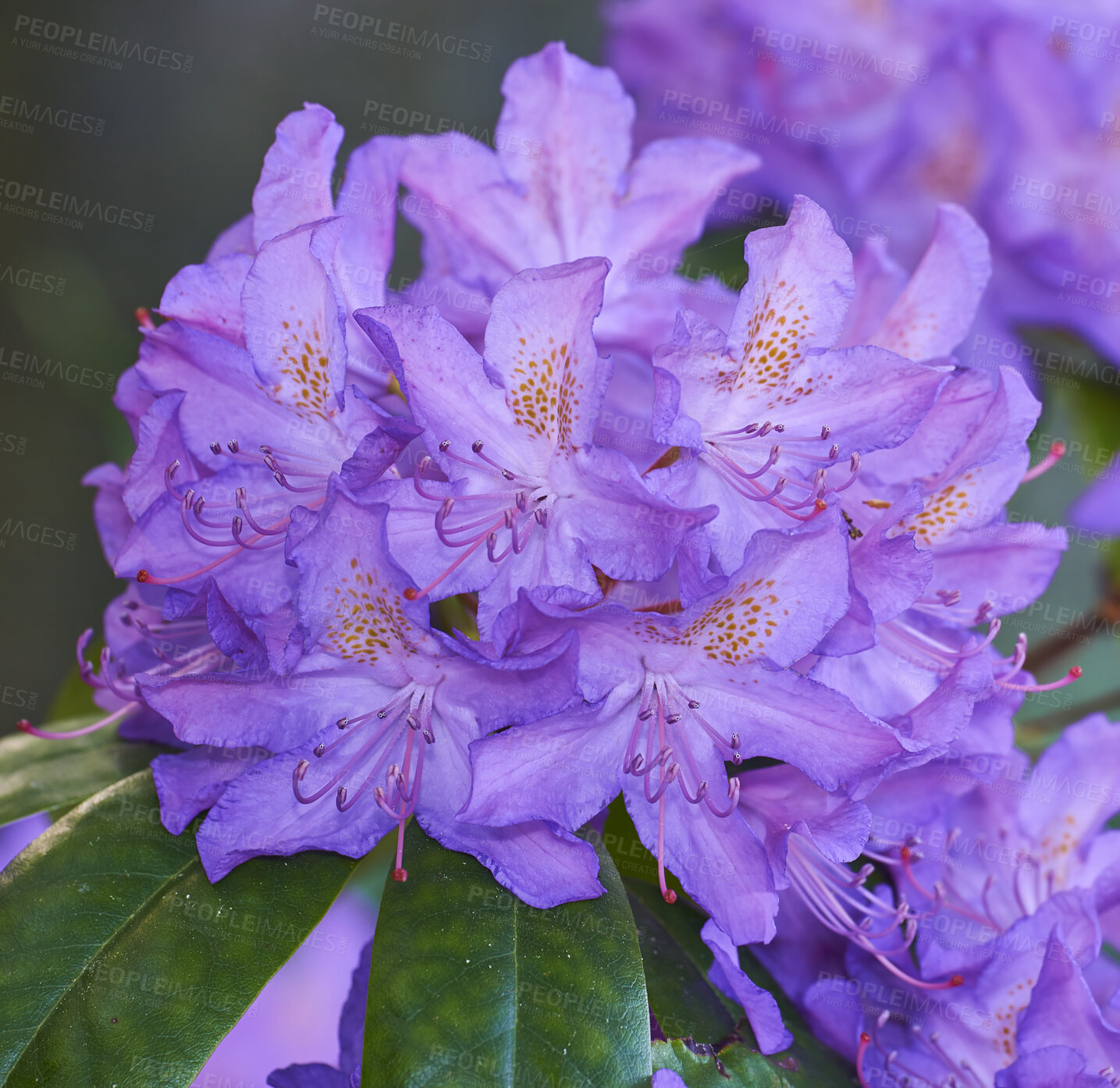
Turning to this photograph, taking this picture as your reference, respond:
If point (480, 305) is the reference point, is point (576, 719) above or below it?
below

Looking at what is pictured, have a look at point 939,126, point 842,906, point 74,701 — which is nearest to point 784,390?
point 842,906

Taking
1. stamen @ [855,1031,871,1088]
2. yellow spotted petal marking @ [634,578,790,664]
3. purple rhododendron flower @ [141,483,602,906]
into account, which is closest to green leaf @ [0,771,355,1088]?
purple rhododendron flower @ [141,483,602,906]

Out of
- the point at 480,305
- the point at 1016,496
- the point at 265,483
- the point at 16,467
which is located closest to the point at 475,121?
the point at 16,467

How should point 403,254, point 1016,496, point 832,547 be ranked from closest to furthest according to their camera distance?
point 832,547 < point 1016,496 < point 403,254

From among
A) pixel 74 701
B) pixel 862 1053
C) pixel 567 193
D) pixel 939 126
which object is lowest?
pixel 74 701

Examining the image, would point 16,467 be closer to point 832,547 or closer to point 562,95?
point 562,95

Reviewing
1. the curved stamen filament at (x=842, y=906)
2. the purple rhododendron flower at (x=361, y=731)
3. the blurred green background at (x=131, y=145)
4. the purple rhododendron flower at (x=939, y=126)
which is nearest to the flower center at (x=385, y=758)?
the purple rhododendron flower at (x=361, y=731)

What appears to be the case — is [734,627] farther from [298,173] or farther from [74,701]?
[74,701]
